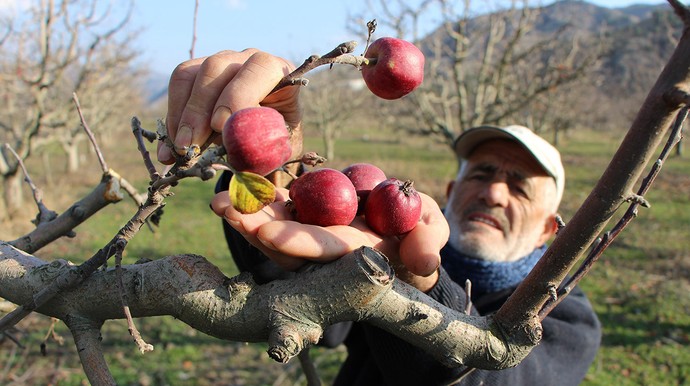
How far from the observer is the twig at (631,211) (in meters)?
0.87

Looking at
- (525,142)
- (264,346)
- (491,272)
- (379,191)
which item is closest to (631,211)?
(379,191)

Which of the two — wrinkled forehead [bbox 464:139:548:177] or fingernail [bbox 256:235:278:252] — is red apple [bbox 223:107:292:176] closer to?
fingernail [bbox 256:235:278:252]

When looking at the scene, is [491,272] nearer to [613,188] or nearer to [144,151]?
[613,188]

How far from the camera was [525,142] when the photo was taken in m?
2.75

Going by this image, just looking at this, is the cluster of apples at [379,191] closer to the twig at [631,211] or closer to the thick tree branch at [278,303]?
the thick tree branch at [278,303]

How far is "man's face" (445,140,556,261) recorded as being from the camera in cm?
281

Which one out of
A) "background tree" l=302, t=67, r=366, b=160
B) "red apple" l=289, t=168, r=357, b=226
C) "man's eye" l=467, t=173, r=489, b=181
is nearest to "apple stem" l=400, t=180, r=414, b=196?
"red apple" l=289, t=168, r=357, b=226

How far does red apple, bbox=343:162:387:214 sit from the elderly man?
0.29 ft

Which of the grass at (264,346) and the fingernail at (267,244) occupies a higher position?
the fingernail at (267,244)

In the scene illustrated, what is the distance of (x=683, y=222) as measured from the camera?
12078mm

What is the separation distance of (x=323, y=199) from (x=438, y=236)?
0.94 ft

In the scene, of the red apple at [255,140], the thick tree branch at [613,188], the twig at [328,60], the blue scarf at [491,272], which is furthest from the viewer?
the blue scarf at [491,272]

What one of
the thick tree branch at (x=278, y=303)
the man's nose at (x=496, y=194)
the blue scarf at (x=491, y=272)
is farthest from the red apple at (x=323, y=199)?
the man's nose at (x=496, y=194)

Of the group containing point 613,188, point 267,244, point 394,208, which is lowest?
point 267,244
